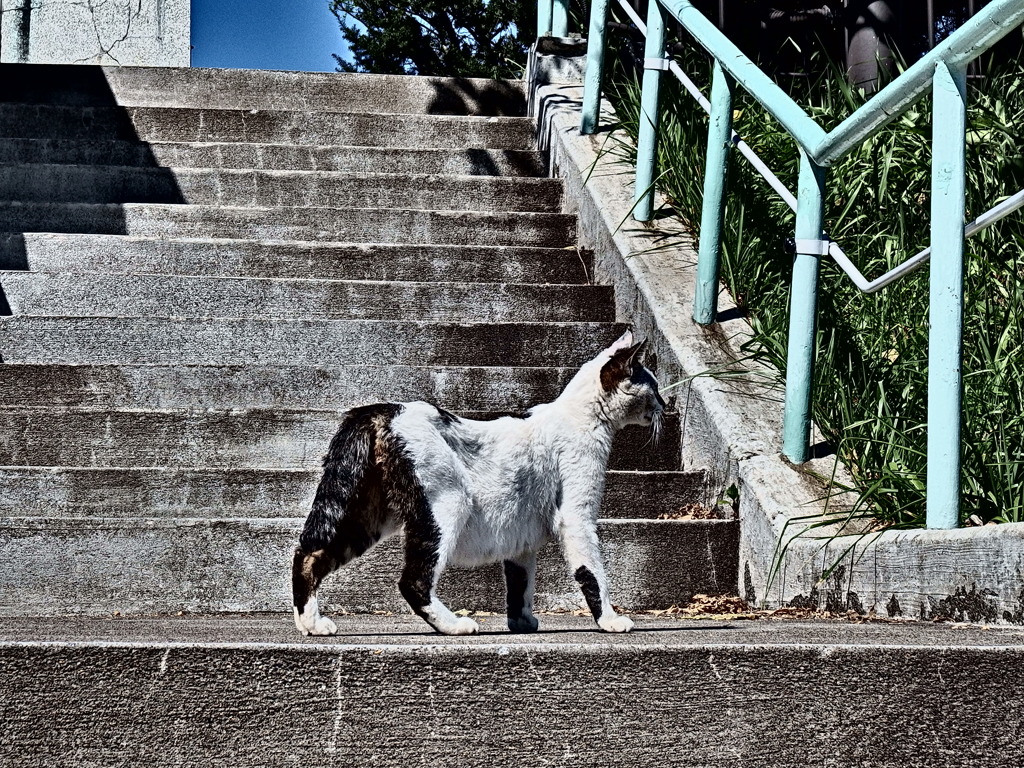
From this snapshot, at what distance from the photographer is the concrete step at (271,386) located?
469 cm

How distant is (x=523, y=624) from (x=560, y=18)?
19.9 ft

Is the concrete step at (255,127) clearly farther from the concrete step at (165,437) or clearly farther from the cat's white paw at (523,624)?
the cat's white paw at (523,624)

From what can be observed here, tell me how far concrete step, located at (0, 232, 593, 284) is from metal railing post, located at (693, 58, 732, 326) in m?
1.39

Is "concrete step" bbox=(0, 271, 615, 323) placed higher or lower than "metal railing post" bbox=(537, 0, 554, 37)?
lower

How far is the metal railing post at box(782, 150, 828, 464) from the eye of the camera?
384 cm

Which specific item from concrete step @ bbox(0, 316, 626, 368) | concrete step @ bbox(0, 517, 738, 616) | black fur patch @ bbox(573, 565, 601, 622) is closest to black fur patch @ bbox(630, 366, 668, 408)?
black fur patch @ bbox(573, 565, 601, 622)

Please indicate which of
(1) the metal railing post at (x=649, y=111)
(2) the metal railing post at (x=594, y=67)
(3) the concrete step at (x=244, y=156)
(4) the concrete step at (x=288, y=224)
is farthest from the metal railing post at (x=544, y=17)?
(1) the metal railing post at (x=649, y=111)

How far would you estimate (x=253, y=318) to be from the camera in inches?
204

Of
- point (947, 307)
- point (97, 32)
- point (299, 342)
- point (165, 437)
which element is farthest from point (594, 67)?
point (97, 32)

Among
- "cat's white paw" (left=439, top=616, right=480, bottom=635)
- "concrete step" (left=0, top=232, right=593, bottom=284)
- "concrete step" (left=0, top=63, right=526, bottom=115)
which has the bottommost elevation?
"cat's white paw" (left=439, top=616, right=480, bottom=635)

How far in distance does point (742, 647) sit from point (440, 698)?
56 cm

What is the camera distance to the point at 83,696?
7.02 ft

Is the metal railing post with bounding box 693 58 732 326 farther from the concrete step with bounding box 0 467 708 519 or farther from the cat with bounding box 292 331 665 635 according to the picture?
the concrete step with bounding box 0 467 708 519

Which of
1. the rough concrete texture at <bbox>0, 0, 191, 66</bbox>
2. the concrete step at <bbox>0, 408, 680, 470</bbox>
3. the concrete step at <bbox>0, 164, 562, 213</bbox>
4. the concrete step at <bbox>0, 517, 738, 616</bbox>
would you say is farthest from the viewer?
the rough concrete texture at <bbox>0, 0, 191, 66</bbox>
